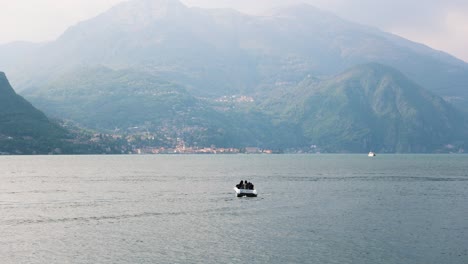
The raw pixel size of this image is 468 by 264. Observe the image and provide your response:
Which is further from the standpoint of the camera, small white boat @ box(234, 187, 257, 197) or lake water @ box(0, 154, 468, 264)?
small white boat @ box(234, 187, 257, 197)

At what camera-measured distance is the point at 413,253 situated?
236 ft

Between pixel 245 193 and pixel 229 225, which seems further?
pixel 245 193

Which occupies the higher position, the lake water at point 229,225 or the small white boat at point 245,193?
the small white boat at point 245,193

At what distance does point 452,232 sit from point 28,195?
94826 mm

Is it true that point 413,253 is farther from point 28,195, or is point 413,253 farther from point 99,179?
point 99,179

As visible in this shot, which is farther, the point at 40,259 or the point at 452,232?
the point at 452,232

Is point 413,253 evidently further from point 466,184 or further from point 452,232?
point 466,184

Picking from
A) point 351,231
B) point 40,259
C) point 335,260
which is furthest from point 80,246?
point 351,231

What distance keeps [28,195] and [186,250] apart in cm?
7499

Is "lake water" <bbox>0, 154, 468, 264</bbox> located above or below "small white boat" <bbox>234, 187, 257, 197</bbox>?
below

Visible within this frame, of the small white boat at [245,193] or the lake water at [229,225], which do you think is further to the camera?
the small white boat at [245,193]

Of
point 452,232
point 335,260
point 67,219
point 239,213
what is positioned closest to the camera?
point 335,260

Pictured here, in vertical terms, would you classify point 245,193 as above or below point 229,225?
above

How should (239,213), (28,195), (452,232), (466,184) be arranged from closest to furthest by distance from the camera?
(452,232) → (239,213) → (28,195) → (466,184)
